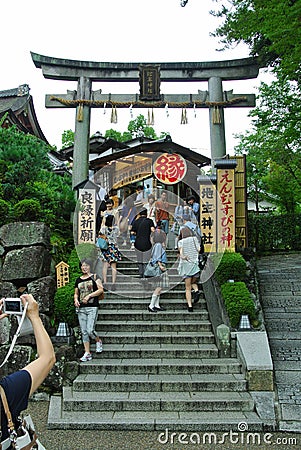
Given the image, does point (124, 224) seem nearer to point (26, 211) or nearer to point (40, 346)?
point (26, 211)

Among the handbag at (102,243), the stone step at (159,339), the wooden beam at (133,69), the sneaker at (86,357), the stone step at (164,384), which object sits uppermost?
the wooden beam at (133,69)

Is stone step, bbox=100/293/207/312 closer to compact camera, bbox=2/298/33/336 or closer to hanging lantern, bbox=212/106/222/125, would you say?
hanging lantern, bbox=212/106/222/125

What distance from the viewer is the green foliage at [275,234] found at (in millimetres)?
17234

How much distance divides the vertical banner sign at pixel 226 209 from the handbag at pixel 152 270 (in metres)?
1.92

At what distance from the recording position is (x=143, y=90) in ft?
43.1

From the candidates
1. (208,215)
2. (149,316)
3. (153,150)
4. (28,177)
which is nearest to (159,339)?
(149,316)

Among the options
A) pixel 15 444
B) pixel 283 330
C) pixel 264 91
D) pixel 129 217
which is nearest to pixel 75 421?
pixel 15 444

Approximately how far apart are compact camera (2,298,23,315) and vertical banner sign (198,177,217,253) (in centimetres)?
876

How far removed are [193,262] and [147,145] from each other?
926cm

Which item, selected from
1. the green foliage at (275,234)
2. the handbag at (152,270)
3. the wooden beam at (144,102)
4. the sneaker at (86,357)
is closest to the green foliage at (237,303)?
the handbag at (152,270)

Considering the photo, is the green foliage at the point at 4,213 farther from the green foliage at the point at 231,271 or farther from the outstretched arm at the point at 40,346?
the outstretched arm at the point at 40,346

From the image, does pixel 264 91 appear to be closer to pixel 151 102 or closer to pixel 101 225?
pixel 151 102

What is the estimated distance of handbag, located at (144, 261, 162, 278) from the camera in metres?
9.81

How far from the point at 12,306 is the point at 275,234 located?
15933 millimetres
